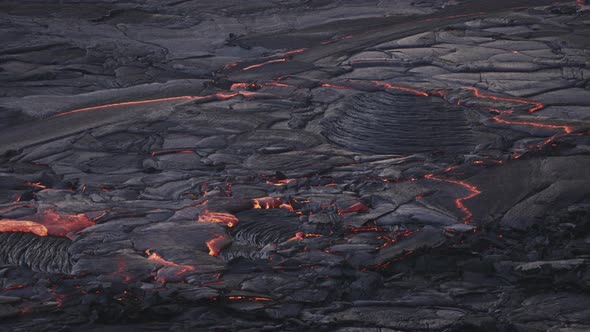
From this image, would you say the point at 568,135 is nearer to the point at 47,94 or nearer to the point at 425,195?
the point at 425,195

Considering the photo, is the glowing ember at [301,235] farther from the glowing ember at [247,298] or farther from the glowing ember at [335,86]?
the glowing ember at [335,86]

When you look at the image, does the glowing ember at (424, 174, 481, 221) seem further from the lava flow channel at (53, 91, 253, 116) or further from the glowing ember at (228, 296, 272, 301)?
the lava flow channel at (53, 91, 253, 116)

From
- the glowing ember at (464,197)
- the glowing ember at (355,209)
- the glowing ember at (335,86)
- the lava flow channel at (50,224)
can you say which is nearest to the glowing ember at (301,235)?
the glowing ember at (355,209)

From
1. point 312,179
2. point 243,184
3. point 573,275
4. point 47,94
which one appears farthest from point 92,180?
point 573,275

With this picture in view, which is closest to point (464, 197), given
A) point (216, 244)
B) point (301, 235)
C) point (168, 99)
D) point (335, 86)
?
point (301, 235)

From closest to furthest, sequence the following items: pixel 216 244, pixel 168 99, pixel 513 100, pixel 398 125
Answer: pixel 216 244, pixel 398 125, pixel 513 100, pixel 168 99

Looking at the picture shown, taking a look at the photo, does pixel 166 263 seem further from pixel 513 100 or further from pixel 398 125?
pixel 513 100

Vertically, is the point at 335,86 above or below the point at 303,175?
above
